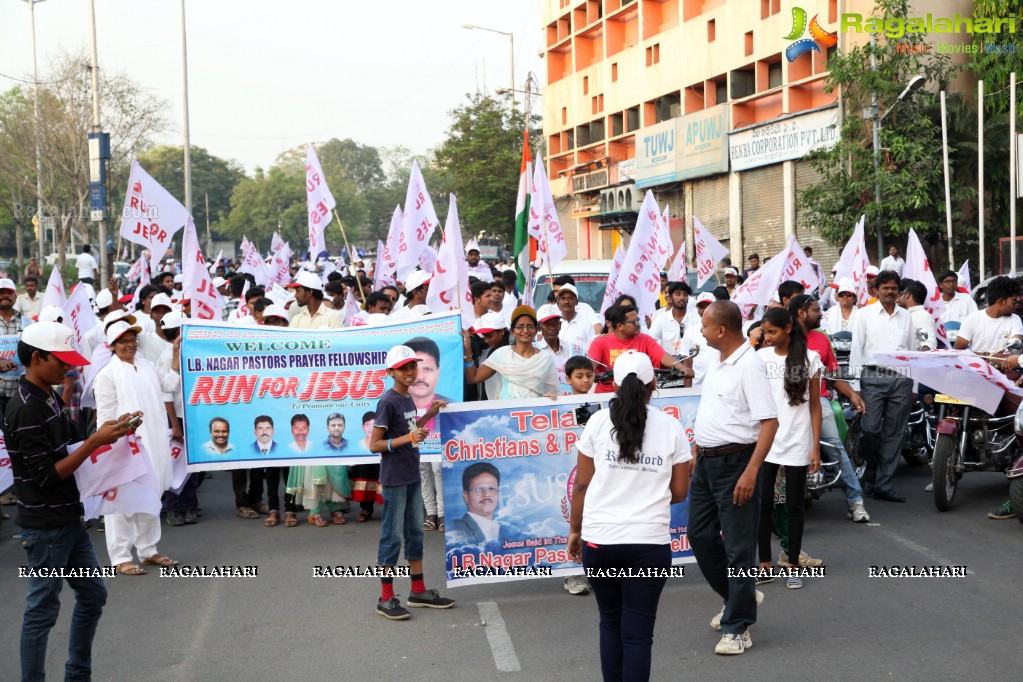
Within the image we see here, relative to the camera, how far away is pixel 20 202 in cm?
Answer: 5159

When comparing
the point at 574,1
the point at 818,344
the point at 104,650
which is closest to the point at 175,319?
the point at 104,650

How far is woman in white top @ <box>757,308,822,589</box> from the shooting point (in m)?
6.88

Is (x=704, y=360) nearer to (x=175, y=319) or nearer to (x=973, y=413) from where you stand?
(x=973, y=413)

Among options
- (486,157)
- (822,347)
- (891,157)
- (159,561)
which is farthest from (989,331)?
(486,157)

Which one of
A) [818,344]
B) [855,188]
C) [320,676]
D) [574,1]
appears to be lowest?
[320,676]

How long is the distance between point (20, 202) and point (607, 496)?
52.6 m

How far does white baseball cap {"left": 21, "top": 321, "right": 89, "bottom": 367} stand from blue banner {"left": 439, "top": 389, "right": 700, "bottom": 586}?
98.2 inches

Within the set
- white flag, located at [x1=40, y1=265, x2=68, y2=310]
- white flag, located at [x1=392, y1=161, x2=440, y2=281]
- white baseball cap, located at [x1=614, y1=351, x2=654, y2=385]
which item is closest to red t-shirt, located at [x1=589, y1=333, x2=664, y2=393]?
white baseball cap, located at [x1=614, y1=351, x2=654, y2=385]

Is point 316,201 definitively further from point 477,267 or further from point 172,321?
point 172,321

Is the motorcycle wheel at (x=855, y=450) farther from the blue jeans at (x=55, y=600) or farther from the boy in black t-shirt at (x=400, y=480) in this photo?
the blue jeans at (x=55, y=600)

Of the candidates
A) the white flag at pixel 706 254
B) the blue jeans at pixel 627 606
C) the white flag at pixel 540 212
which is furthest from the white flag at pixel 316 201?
the blue jeans at pixel 627 606

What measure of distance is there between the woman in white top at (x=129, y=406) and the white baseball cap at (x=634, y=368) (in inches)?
165

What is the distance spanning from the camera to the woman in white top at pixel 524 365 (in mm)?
7855

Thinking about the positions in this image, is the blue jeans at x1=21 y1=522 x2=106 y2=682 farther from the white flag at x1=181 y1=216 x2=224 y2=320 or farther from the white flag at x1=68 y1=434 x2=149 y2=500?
the white flag at x1=181 y1=216 x2=224 y2=320
